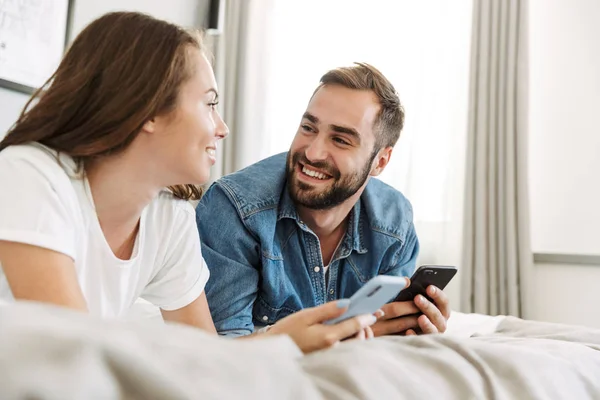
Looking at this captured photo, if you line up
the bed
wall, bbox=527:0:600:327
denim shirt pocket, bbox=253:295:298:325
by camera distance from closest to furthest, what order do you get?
the bed
denim shirt pocket, bbox=253:295:298:325
wall, bbox=527:0:600:327

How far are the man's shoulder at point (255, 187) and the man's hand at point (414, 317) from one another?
425mm

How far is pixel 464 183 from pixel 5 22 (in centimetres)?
186

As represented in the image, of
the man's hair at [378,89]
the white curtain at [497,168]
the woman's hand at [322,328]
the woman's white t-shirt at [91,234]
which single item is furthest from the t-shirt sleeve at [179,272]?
the white curtain at [497,168]

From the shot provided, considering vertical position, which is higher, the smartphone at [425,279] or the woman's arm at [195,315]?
the smartphone at [425,279]

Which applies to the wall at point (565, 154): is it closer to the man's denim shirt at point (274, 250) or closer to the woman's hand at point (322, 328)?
the man's denim shirt at point (274, 250)

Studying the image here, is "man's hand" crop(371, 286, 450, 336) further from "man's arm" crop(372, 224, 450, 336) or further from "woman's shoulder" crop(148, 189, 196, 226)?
"woman's shoulder" crop(148, 189, 196, 226)

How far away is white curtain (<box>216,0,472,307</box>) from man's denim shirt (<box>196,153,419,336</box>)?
3.55ft

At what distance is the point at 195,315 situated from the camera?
4.26 ft

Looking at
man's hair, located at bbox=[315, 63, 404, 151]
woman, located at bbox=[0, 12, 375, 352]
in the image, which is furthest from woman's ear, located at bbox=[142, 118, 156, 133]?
man's hair, located at bbox=[315, 63, 404, 151]

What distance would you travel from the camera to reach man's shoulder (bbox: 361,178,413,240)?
1733mm

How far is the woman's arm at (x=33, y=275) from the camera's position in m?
0.88

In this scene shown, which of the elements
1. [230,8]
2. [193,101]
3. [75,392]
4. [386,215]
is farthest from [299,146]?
[230,8]

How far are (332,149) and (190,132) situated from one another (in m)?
0.62

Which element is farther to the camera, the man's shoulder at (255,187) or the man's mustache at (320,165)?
the man's mustache at (320,165)
